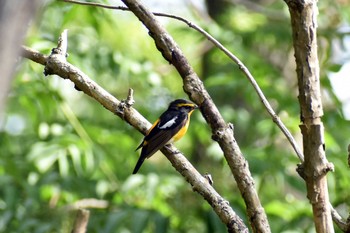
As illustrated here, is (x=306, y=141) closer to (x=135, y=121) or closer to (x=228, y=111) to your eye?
(x=135, y=121)

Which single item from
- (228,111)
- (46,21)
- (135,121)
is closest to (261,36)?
(228,111)

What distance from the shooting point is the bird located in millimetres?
4266

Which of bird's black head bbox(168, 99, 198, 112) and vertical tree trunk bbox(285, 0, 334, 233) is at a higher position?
bird's black head bbox(168, 99, 198, 112)

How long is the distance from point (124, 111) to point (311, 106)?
75 cm

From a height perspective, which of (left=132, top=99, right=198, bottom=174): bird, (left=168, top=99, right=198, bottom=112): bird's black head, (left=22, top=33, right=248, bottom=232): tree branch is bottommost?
(left=22, top=33, right=248, bottom=232): tree branch

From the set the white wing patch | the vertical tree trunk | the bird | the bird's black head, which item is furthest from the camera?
the bird's black head

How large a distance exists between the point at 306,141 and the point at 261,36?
5.77 metres

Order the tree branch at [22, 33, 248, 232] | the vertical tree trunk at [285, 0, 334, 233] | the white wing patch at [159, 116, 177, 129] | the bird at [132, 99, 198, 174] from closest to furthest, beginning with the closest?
the vertical tree trunk at [285, 0, 334, 233] → the tree branch at [22, 33, 248, 232] → the bird at [132, 99, 198, 174] → the white wing patch at [159, 116, 177, 129]

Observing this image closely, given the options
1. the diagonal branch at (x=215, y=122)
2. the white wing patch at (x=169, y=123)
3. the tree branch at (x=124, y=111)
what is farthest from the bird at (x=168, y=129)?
the diagonal branch at (x=215, y=122)

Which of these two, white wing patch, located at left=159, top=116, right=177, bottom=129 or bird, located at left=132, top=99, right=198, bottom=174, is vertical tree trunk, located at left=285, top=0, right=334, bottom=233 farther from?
white wing patch, located at left=159, top=116, right=177, bottom=129

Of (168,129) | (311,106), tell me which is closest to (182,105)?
(168,129)

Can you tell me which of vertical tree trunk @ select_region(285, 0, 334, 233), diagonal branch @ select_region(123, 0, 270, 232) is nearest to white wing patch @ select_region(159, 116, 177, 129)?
diagonal branch @ select_region(123, 0, 270, 232)

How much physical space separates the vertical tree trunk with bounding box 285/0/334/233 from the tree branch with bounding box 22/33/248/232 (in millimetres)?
312

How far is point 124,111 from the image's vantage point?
278 cm
